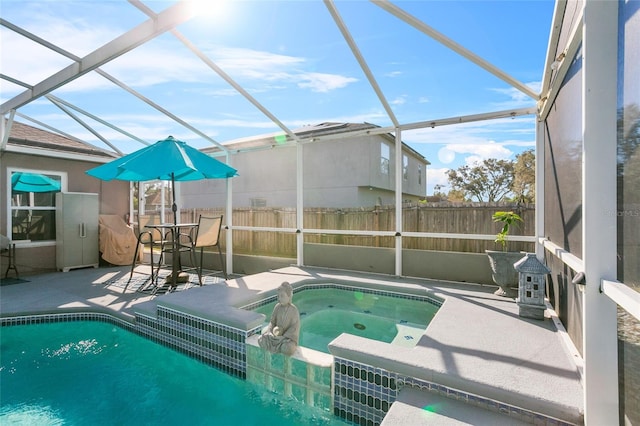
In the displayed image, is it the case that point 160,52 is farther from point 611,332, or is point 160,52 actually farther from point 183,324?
point 611,332

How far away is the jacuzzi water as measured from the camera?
160 inches

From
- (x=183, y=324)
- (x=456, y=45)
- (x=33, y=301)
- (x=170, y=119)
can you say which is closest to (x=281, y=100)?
(x=170, y=119)

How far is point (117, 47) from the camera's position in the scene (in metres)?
4.11

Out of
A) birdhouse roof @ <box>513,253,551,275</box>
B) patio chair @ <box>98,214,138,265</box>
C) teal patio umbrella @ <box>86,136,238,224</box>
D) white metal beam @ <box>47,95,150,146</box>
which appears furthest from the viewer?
patio chair @ <box>98,214,138,265</box>

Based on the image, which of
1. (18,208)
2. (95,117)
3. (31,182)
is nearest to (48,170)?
(31,182)

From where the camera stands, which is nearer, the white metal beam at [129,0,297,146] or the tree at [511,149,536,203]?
the white metal beam at [129,0,297,146]

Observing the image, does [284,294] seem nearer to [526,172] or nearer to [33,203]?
[33,203]

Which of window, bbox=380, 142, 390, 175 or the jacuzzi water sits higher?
window, bbox=380, 142, 390, 175

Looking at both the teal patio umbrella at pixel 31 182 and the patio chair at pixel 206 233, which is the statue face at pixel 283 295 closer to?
the patio chair at pixel 206 233

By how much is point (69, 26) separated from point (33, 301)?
3.91m

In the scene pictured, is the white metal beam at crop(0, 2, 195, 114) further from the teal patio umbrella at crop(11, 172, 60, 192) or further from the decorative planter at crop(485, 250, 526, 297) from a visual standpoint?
the decorative planter at crop(485, 250, 526, 297)

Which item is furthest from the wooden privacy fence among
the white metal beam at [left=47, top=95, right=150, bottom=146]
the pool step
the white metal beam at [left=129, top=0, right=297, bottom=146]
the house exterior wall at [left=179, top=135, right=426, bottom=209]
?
the house exterior wall at [left=179, top=135, right=426, bottom=209]

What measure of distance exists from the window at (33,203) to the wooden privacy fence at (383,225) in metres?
3.96

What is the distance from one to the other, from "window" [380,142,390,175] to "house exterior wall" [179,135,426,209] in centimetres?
21
